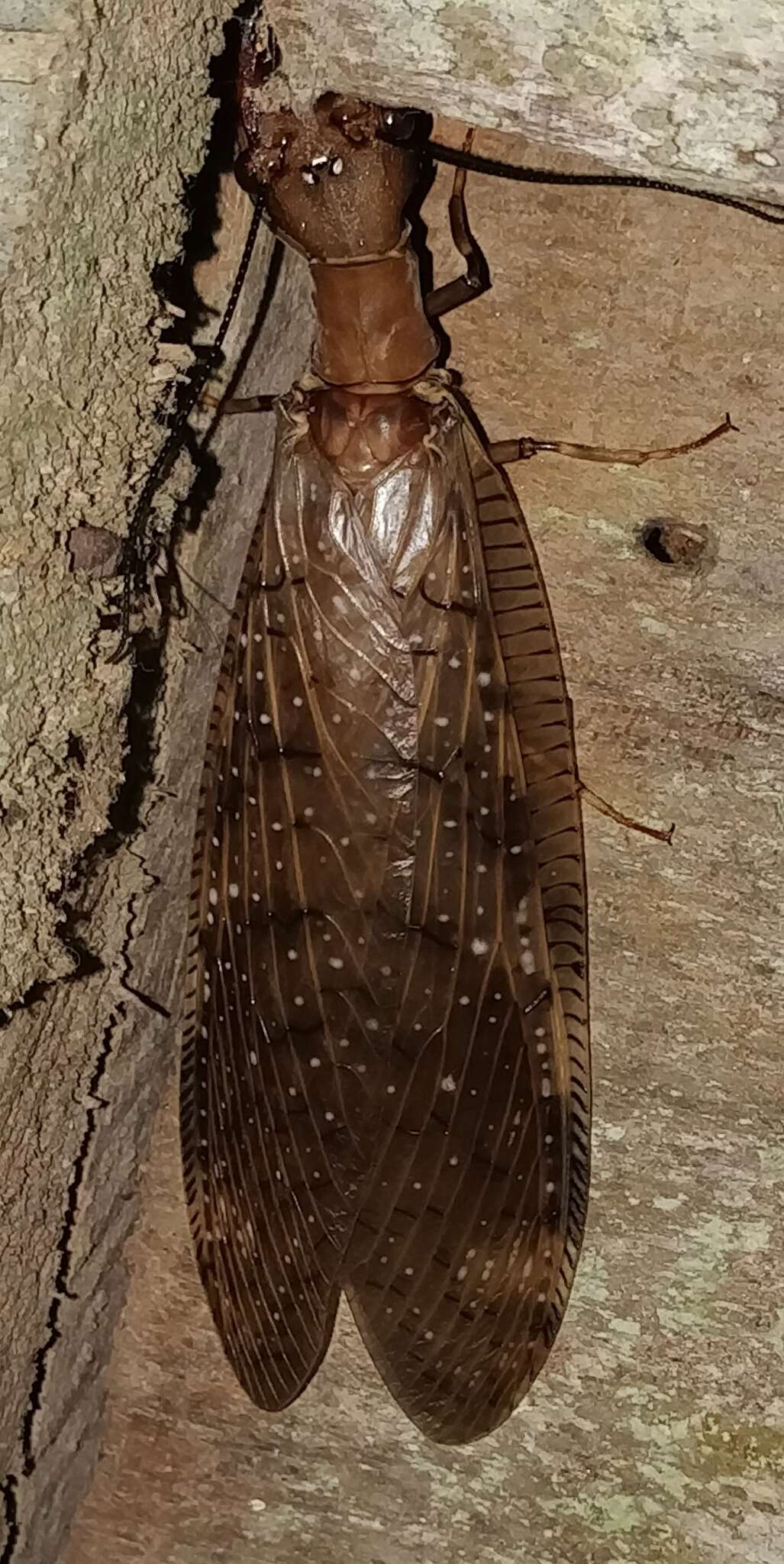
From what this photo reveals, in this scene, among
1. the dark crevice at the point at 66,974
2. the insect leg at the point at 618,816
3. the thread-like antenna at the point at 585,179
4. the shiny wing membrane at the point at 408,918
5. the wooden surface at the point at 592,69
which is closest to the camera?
the wooden surface at the point at 592,69

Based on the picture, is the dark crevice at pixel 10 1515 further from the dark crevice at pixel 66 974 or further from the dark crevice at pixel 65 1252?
the dark crevice at pixel 66 974

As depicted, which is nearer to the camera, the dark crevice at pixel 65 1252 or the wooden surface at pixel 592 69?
the wooden surface at pixel 592 69

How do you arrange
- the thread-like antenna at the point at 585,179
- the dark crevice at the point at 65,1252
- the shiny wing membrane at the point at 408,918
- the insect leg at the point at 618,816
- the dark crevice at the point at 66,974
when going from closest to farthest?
the thread-like antenna at the point at 585,179, the dark crevice at the point at 66,974, the shiny wing membrane at the point at 408,918, the insect leg at the point at 618,816, the dark crevice at the point at 65,1252

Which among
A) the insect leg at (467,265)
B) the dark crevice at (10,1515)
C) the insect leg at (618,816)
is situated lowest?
the dark crevice at (10,1515)

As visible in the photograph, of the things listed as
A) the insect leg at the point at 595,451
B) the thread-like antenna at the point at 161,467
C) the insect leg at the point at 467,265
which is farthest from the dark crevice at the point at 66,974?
the insect leg at the point at 467,265

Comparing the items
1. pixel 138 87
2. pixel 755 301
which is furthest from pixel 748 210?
pixel 138 87

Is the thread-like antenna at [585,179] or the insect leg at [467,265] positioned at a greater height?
the thread-like antenna at [585,179]
